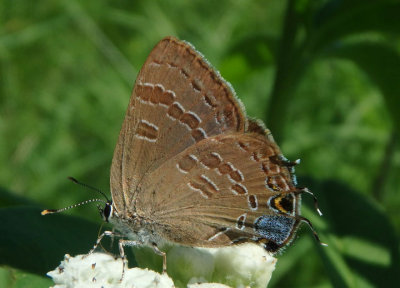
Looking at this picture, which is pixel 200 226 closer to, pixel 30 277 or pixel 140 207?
pixel 140 207

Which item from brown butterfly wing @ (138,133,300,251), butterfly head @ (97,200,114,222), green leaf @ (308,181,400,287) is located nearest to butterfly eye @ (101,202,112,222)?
butterfly head @ (97,200,114,222)

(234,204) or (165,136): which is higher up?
(165,136)

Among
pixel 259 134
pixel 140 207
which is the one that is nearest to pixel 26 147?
pixel 140 207

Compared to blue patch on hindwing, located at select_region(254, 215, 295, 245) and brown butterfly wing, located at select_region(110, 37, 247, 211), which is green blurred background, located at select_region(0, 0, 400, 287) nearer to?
blue patch on hindwing, located at select_region(254, 215, 295, 245)

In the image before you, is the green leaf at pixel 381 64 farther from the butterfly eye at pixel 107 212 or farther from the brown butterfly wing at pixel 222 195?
the butterfly eye at pixel 107 212

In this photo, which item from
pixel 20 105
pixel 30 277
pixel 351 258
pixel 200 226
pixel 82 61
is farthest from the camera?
pixel 82 61

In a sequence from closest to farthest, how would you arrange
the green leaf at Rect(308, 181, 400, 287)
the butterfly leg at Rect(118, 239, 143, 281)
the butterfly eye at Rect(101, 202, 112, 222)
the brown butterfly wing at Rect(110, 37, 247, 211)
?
the butterfly leg at Rect(118, 239, 143, 281), the brown butterfly wing at Rect(110, 37, 247, 211), the butterfly eye at Rect(101, 202, 112, 222), the green leaf at Rect(308, 181, 400, 287)

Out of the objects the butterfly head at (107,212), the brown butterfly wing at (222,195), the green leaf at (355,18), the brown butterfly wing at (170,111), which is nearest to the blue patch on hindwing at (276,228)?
the brown butterfly wing at (222,195)
